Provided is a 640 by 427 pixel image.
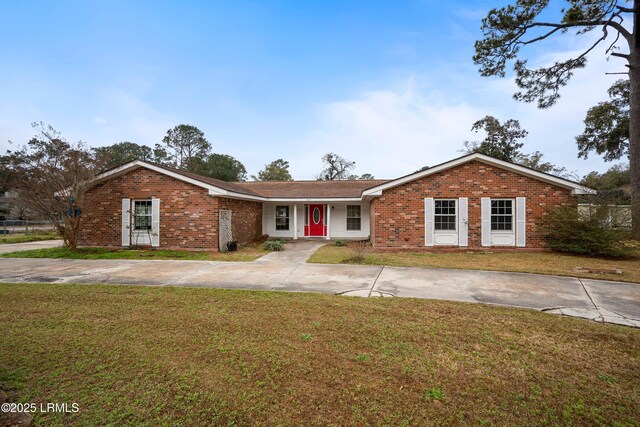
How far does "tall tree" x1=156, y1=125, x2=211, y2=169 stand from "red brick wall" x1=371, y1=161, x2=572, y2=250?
40640mm

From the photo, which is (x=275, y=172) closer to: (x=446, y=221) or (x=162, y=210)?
(x=162, y=210)

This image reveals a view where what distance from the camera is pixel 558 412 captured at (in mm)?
2355

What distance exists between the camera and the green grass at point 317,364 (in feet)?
7.68

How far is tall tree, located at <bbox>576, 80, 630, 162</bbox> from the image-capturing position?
21.8 metres

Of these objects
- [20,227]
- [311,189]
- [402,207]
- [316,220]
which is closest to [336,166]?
[311,189]

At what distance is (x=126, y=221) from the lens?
12203mm

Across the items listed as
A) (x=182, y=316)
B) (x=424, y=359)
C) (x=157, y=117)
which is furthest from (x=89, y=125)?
(x=424, y=359)

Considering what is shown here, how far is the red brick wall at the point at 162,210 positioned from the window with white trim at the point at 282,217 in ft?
16.8

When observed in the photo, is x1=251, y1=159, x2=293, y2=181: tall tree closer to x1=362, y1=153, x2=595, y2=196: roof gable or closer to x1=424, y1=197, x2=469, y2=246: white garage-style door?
x1=362, y1=153, x2=595, y2=196: roof gable

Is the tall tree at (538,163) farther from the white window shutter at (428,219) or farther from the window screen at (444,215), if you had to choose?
the white window shutter at (428,219)

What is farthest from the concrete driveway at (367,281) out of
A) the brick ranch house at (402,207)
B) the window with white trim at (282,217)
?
the window with white trim at (282,217)

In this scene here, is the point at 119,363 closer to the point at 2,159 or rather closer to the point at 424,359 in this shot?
the point at 424,359

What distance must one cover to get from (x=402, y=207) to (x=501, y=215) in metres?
4.08

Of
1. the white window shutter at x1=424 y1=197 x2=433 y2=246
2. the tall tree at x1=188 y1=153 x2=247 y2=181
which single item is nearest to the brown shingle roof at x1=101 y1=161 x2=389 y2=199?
the white window shutter at x1=424 y1=197 x2=433 y2=246
